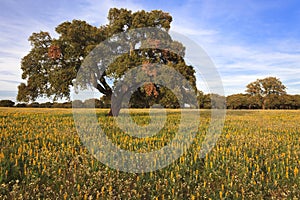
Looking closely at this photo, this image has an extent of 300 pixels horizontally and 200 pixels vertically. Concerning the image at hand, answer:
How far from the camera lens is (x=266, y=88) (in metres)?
97.9

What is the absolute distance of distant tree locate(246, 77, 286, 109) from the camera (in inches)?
3836

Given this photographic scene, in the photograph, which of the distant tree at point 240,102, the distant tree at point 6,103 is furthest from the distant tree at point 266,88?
the distant tree at point 6,103

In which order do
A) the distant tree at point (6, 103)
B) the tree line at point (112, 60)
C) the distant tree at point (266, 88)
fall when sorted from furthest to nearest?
the distant tree at point (266, 88)
the distant tree at point (6, 103)
the tree line at point (112, 60)

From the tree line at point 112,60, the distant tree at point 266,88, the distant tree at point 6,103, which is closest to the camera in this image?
the tree line at point 112,60

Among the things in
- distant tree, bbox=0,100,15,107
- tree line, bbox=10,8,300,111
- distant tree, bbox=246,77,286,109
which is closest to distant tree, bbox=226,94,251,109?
distant tree, bbox=246,77,286,109

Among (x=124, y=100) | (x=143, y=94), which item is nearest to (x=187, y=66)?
(x=143, y=94)

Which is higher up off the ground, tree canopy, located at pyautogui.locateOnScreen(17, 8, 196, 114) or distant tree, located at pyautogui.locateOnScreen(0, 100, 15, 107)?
tree canopy, located at pyautogui.locateOnScreen(17, 8, 196, 114)

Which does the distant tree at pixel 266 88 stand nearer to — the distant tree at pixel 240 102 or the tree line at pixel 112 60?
the distant tree at pixel 240 102

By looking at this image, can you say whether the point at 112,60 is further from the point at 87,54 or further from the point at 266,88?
the point at 266,88

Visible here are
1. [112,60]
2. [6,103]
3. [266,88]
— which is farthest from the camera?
[266,88]

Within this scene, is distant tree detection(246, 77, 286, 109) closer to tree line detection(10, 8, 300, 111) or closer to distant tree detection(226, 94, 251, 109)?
distant tree detection(226, 94, 251, 109)

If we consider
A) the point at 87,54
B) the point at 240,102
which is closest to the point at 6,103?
the point at 87,54

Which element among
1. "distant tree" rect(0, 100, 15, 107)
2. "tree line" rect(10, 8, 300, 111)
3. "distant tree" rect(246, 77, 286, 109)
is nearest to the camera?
"tree line" rect(10, 8, 300, 111)

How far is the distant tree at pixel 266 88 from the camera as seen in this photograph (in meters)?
97.4
